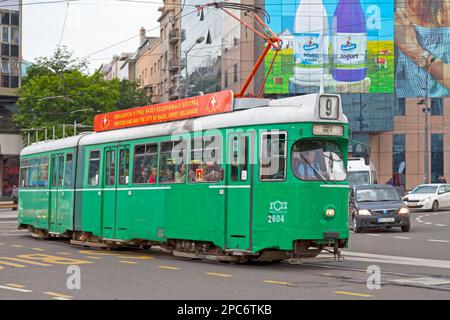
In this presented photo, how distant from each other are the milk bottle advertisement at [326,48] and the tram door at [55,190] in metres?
43.5

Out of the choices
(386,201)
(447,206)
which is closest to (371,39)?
(447,206)

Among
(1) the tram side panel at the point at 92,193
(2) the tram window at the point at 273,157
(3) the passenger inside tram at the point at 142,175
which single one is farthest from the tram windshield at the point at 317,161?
(1) the tram side panel at the point at 92,193

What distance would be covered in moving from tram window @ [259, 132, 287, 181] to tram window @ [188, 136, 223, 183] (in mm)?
1130

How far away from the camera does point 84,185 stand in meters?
22.5

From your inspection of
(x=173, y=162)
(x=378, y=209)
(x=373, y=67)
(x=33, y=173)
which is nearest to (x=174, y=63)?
(x=373, y=67)

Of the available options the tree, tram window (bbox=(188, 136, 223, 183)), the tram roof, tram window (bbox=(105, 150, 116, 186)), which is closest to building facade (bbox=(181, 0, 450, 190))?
the tree

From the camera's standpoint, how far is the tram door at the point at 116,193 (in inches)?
794

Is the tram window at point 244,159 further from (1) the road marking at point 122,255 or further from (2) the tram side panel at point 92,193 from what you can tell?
(2) the tram side panel at point 92,193

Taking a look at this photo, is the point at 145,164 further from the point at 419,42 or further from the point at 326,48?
the point at 419,42

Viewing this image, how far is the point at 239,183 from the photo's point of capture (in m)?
16.2

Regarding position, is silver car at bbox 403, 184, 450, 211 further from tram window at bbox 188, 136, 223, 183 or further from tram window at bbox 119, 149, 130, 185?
tram window at bbox 188, 136, 223, 183

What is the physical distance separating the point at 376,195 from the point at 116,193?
11654 mm
